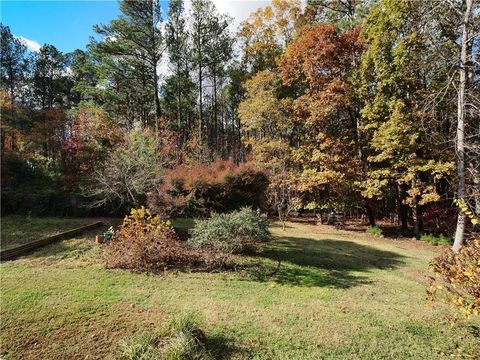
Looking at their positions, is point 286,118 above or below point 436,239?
above

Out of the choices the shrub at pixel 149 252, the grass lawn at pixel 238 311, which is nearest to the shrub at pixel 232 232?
the shrub at pixel 149 252

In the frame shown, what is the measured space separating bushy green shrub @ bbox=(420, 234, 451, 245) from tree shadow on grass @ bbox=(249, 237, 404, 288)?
11.5 ft

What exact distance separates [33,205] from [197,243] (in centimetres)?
822

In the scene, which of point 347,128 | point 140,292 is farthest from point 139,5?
point 140,292

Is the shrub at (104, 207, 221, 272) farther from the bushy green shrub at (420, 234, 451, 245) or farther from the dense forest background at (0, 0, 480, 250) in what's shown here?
the bushy green shrub at (420, 234, 451, 245)

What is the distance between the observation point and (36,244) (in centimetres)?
736

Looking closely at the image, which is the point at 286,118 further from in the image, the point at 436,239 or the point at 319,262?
the point at 319,262

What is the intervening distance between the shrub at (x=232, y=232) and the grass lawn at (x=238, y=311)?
55cm

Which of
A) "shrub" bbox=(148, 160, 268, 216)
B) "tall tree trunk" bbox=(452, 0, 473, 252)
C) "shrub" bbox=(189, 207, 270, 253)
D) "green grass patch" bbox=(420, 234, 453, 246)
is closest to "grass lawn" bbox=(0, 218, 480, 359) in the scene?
"shrub" bbox=(189, 207, 270, 253)

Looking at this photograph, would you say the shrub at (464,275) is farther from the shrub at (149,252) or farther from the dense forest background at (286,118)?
the dense forest background at (286,118)

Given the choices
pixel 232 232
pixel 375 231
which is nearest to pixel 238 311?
pixel 232 232

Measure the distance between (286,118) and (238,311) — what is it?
43.7ft

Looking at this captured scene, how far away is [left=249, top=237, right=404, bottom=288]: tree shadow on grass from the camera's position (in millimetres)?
6258

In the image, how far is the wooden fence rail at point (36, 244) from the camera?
658 cm
